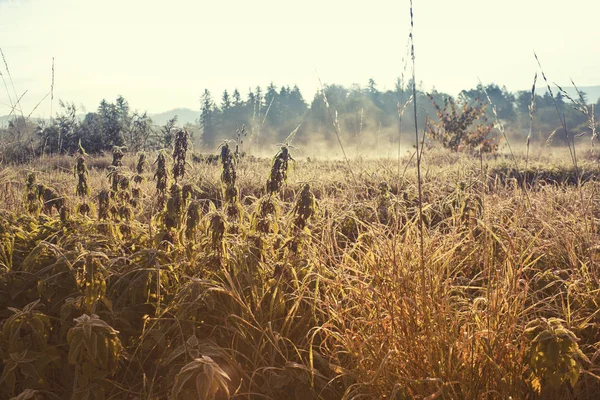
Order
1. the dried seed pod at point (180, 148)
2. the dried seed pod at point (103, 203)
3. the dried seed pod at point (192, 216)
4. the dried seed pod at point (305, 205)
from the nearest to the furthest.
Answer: the dried seed pod at point (192, 216) → the dried seed pod at point (305, 205) → the dried seed pod at point (180, 148) → the dried seed pod at point (103, 203)

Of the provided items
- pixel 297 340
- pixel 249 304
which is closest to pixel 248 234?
pixel 249 304

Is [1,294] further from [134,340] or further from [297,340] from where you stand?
[297,340]

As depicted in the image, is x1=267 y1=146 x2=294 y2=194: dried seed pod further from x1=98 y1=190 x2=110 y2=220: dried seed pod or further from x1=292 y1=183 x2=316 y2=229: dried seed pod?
x1=98 y1=190 x2=110 y2=220: dried seed pod

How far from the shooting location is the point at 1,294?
233 cm

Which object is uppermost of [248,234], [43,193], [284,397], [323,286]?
[43,193]

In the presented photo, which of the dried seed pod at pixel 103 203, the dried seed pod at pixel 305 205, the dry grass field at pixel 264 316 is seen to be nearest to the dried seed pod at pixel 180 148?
the dry grass field at pixel 264 316

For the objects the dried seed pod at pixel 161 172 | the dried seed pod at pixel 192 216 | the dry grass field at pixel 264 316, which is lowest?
the dry grass field at pixel 264 316

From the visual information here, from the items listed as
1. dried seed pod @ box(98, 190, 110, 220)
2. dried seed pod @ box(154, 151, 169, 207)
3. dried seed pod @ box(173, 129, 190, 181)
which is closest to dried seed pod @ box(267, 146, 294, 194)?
dried seed pod @ box(173, 129, 190, 181)

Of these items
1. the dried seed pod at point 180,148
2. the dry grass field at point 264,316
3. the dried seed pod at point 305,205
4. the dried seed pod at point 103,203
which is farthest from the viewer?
the dried seed pod at point 103,203

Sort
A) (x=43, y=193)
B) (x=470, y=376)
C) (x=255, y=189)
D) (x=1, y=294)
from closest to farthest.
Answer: (x=470, y=376) → (x=1, y=294) → (x=43, y=193) → (x=255, y=189)

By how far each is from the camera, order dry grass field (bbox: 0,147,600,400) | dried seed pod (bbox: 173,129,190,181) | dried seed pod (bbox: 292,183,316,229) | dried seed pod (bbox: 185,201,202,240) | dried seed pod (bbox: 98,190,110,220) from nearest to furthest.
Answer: dry grass field (bbox: 0,147,600,400) < dried seed pod (bbox: 185,201,202,240) < dried seed pod (bbox: 292,183,316,229) < dried seed pod (bbox: 173,129,190,181) < dried seed pod (bbox: 98,190,110,220)

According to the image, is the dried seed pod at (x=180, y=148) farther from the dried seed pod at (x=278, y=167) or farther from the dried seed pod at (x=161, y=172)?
the dried seed pod at (x=278, y=167)

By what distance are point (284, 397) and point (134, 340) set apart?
2.46ft

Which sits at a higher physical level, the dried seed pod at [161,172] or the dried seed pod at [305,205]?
the dried seed pod at [161,172]
